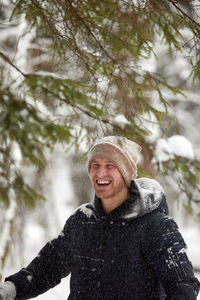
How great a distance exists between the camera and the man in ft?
7.63

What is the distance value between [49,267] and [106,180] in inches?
34.7

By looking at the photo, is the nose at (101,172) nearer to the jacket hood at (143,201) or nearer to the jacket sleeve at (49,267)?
the jacket hood at (143,201)

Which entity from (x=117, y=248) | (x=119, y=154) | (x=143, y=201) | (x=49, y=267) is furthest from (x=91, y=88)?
(x=49, y=267)

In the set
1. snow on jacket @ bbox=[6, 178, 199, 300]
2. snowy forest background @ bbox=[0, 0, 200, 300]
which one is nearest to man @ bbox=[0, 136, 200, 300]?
snow on jacket @ bbox=[6, 178, 199, 300]

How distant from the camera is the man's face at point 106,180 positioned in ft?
8.67

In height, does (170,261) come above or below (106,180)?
below

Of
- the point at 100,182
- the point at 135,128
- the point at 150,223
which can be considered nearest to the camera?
the point at 150,223

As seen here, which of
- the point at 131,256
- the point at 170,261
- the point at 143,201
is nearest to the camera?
the point at 170,261

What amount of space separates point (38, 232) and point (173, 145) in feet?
75.9

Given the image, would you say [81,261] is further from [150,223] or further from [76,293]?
[150,223]

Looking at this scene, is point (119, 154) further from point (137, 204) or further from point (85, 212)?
point (85, 212)

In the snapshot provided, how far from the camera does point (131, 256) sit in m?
2.42

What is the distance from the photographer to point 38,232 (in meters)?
26.5

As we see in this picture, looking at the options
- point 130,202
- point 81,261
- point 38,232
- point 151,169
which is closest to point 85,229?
point 81,261
